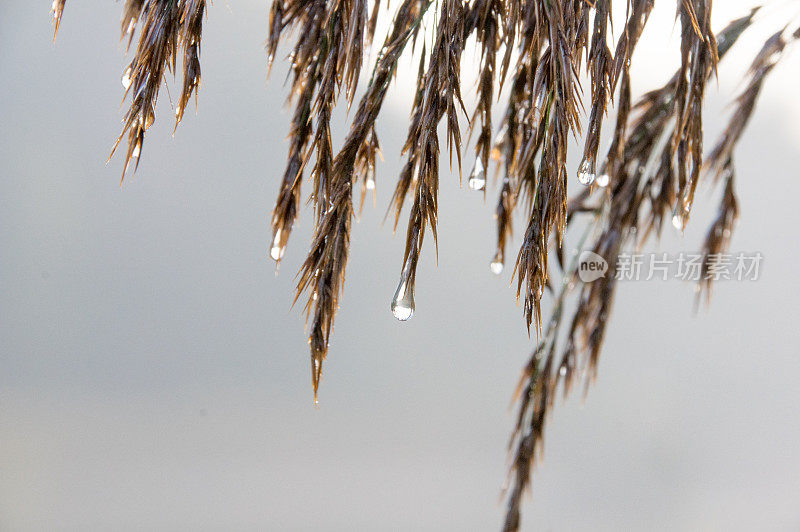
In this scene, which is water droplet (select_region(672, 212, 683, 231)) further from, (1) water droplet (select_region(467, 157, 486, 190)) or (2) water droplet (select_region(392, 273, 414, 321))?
(2) water droplet (select_region(392, 273, 414, 321))

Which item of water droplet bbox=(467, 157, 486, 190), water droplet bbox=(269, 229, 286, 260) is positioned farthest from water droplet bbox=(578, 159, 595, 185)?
water droplet bbox=(269, 229, 286, 260)

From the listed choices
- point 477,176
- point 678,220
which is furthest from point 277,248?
point 678,220

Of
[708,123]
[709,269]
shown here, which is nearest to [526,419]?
[709,269]

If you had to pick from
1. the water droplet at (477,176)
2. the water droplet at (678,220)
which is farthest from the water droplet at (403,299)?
the water droplet at (678,220)

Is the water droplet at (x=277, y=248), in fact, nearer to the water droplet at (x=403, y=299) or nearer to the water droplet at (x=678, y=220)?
the water droplet at (x=403, y=299)

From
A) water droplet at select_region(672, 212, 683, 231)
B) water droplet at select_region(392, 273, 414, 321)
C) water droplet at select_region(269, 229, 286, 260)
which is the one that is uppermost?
water droplet at select_region(672, 212, 683, 231)
